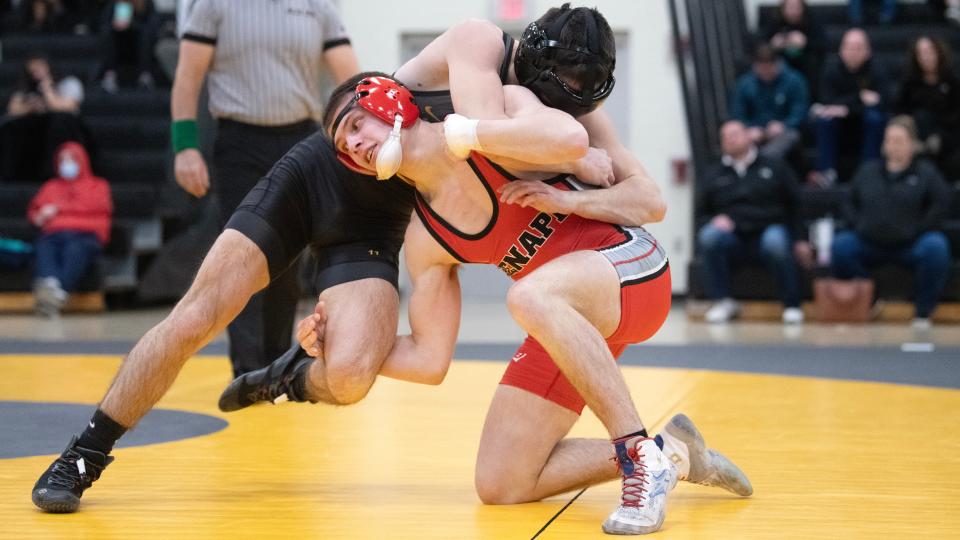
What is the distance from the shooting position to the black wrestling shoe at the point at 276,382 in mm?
3795

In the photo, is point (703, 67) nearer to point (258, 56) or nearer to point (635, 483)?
point (258, 56)

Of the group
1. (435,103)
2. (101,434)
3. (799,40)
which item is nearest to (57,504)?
(101,434)

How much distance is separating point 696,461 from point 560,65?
0.98 meters

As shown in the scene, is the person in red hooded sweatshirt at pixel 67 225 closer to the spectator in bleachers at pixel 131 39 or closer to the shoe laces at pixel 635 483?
the spectator in bleachers at pixel 131 39

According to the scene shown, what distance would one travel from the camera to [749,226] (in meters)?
9.92

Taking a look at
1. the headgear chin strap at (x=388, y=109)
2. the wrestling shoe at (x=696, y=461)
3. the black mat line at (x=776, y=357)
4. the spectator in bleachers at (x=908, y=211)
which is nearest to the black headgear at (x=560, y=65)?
the headgear chin strap at (x=388, y=109)

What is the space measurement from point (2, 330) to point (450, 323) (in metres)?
5.70

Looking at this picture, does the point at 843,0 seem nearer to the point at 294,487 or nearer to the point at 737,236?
the point at 737,236

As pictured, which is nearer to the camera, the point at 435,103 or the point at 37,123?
the point at 435,103

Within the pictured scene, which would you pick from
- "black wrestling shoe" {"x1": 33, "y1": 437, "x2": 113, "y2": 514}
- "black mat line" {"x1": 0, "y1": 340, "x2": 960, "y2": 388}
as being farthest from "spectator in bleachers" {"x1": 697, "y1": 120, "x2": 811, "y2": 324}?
"black wrestling shoe" {"x1": 33, "y1": 437, "x2": 113, "y2": 514}

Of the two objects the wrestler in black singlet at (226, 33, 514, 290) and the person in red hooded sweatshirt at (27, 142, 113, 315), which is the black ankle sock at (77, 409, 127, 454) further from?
the person in red hooded sweatshirt at (27, 142, 113, 315)

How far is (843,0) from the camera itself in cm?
1268

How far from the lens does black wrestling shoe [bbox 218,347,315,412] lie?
12.5ft

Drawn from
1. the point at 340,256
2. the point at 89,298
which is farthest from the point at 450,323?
the point at 89,298
